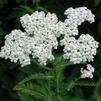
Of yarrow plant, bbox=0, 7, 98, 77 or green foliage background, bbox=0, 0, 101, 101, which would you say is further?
green foliage background, bbox=0, 0, 101, 101

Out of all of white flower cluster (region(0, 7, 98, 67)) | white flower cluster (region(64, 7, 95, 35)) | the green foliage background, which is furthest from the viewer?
the green foliage background

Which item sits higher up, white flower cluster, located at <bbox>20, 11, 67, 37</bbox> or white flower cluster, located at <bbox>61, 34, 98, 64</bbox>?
white flower cluster, located at <bbox>20, 11, 67, 37</bbox>

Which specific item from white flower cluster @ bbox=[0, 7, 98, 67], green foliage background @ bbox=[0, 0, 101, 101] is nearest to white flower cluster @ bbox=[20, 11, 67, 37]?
white flower cluster @ bbox=[0, 7, 98, 67]

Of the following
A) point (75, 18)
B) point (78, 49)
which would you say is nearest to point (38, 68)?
point (75, 18)

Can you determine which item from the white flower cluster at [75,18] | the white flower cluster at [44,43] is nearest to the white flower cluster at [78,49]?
the white flower cluster at [44,43]

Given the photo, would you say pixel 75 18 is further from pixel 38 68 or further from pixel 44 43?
pixel 38 68

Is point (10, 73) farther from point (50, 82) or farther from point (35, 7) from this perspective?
point (50, 82)

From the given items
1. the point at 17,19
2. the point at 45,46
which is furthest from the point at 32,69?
the point at 45,46

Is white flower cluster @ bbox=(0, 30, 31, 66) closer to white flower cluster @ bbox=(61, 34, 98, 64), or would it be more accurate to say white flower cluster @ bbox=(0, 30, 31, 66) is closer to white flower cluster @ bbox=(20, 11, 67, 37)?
white flower cluster @ bbox=(20, 11, 67, 37)

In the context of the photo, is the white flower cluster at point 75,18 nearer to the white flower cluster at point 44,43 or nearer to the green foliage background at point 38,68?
the white flower cluster at point 44,43
